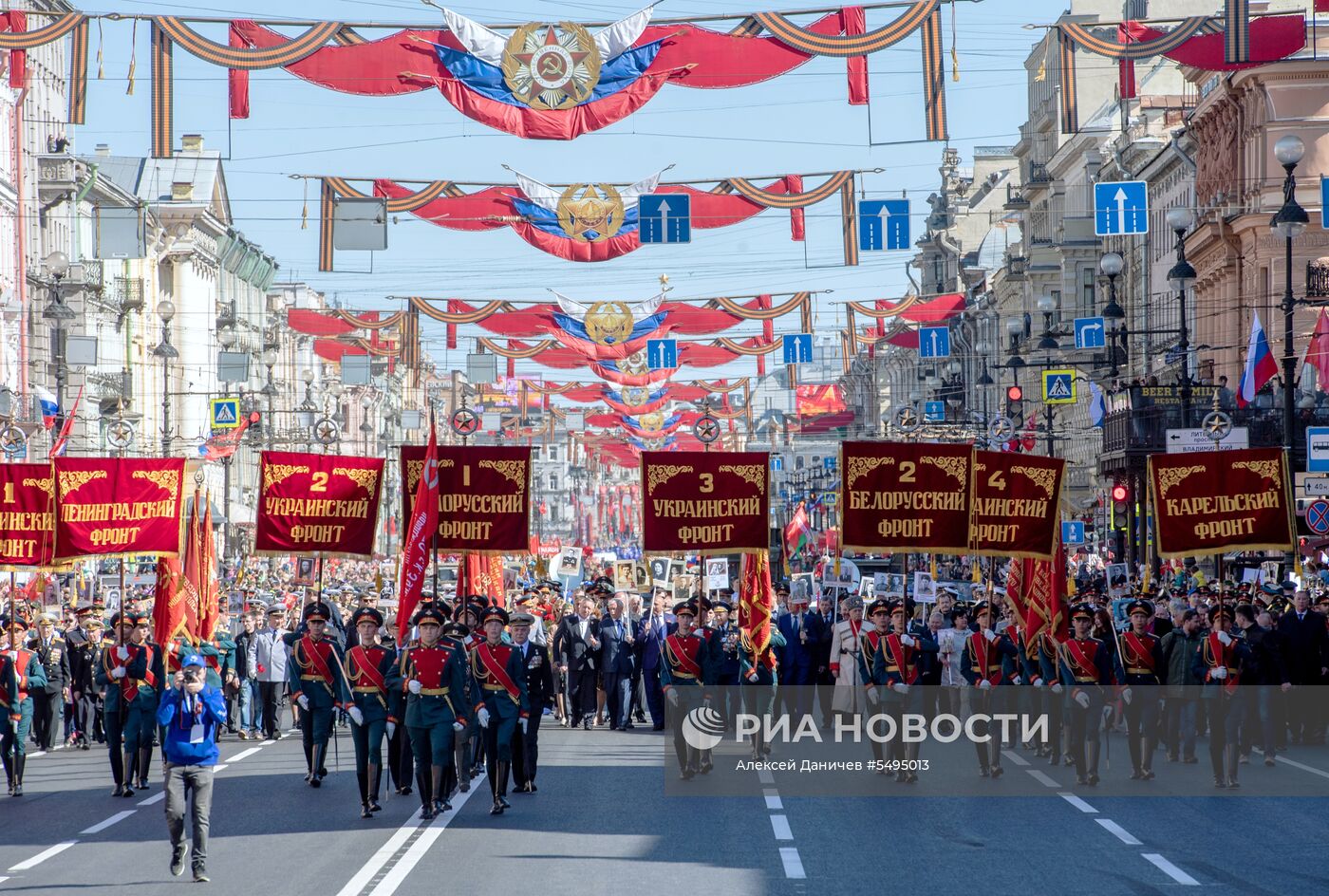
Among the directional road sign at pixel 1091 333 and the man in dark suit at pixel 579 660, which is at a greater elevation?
the directional road sign at pixel 1091 333

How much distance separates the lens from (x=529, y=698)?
1755 centimetres

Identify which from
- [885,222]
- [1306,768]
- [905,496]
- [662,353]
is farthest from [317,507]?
[662,353]

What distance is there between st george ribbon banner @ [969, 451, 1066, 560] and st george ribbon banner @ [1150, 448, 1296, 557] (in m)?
0.99

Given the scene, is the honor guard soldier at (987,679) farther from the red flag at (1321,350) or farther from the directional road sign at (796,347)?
the directional road sign at (796,347)

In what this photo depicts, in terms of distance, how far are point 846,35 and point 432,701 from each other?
870cm

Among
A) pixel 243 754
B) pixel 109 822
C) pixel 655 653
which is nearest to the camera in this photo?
pixel 109 822

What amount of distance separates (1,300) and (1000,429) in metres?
28.4

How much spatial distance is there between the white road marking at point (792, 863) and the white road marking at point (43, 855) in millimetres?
4901

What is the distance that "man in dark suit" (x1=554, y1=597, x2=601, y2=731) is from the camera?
2572 cm

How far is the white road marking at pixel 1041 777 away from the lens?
716 inches

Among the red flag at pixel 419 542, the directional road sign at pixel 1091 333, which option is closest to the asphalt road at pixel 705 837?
the red flag at pixel 419 542

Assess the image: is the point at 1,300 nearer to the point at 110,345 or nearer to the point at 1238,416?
the point at 110,345

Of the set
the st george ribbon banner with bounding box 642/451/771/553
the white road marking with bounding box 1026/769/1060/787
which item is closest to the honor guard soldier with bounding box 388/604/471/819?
the white road marking with bounding box 1026/769/1060/787

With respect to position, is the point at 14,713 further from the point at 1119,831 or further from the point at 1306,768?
the point at 1306,768
